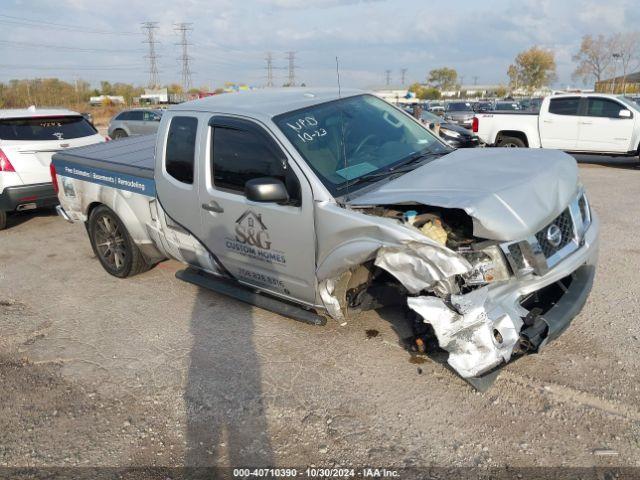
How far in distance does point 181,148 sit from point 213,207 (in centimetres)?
68

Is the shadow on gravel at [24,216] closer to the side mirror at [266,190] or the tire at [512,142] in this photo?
the side mirror at [266,190]

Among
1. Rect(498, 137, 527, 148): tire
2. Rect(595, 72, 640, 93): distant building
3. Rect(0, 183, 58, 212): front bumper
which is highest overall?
Rect(595, 72, 640, 93): distant building

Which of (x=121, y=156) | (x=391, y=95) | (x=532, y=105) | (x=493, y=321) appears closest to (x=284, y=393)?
(x=493, y=321)

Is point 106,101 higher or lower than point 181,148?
higher

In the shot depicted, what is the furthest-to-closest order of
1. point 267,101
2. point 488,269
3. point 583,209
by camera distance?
point 267,101 → point 583,209 → point 488,269

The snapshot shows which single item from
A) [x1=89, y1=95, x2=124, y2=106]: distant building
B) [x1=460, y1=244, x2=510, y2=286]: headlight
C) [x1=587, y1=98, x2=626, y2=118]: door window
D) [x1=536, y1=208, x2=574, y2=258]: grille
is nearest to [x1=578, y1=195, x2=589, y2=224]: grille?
[x1=536, y1=208, x2=574, y2=258]: grille

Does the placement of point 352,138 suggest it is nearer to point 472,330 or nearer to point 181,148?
point 181,148

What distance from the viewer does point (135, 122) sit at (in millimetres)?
20578

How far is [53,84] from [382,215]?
6218cm

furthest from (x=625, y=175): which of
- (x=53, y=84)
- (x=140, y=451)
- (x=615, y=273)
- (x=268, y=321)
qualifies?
(x=53, y=84)

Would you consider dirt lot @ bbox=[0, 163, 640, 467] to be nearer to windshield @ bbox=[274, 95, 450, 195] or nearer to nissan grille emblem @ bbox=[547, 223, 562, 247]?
nissan grille emblem @ bbox=[547, 223, 562, 247]

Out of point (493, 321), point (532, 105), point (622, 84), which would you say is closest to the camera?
point (493, 321)

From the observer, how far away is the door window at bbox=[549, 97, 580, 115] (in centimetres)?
1277

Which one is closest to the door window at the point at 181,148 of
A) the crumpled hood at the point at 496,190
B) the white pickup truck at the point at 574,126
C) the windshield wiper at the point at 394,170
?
the windshield wiper at the point at 394,170
